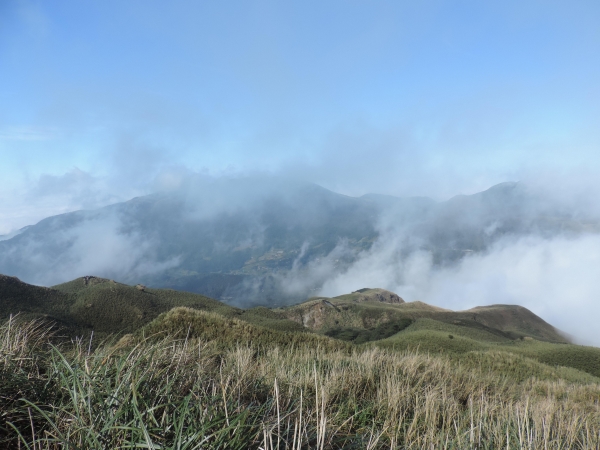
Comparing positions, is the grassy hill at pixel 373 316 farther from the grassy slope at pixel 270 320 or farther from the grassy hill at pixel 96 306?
the grassy hill at pixel 96 306

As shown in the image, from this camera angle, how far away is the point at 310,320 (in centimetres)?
10081

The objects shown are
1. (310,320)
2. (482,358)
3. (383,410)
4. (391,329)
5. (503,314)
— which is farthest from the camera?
(503,314)

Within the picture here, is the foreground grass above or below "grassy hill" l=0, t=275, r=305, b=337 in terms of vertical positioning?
above

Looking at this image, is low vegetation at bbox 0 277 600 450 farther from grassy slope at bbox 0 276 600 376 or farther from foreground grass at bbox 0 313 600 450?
grassy slope at bbox 0 276 600 376

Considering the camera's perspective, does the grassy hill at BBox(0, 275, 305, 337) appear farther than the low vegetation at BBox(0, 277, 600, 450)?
Yes

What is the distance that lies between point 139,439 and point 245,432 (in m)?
0.74

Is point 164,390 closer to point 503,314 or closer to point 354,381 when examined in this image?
point 354,381

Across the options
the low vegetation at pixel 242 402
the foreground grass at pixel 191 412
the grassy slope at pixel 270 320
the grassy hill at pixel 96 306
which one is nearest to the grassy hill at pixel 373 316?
the grassy slope at pixel 270 320

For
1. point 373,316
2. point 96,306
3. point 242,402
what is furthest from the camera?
point 373,316

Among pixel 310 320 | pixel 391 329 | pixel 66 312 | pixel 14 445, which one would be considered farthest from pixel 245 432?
pixel 310 320

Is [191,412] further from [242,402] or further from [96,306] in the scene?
[96,306]

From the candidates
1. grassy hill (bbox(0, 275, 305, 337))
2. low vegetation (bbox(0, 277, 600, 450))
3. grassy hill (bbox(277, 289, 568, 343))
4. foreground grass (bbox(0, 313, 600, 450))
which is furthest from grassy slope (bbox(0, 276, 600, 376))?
foreground grass (bbox(0, 313, 600, 450))

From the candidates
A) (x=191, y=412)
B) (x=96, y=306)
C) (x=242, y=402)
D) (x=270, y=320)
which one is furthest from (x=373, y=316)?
(x=191, y=412)

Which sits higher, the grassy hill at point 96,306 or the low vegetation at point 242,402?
the low vegetation at point 242,402
